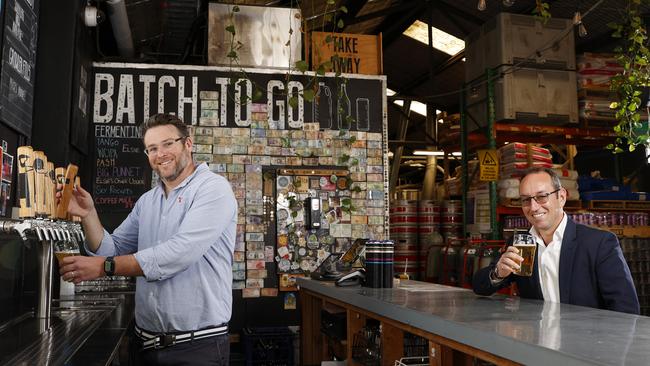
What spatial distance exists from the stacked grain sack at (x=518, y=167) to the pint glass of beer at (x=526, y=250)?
466 centimetres

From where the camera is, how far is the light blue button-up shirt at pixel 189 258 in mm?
2244

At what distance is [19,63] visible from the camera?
350 cm

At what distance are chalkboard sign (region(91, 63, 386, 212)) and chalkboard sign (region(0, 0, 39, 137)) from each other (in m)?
1.81

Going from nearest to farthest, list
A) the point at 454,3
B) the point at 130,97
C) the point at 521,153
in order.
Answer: the point at 130,97
the point at 521,153
the point at 454,3

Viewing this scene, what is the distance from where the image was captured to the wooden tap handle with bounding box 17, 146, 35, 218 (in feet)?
7.88

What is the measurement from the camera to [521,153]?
22.9 feet

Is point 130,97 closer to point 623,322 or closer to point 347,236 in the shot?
point 347,236

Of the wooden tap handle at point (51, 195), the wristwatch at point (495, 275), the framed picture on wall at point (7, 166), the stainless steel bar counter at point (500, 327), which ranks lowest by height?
the stainless steel bar counter at point (500, 327)

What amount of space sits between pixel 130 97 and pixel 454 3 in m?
6.19

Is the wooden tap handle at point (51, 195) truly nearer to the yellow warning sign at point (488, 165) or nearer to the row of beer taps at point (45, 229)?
the row of beer taps at point (45, 229)

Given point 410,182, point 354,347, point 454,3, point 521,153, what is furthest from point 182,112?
point 410,182

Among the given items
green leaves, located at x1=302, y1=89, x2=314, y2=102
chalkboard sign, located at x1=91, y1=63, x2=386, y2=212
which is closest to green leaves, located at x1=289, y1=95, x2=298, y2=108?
green leaves, located at x1=302, y1=89, x2=314, y2=102

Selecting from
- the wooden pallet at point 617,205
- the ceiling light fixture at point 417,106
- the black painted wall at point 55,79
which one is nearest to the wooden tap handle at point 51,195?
the black painted wall at point 55,79

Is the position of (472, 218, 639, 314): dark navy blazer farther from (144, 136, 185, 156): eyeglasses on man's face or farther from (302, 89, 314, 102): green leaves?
(302, 89, 314, 102): green leaves
